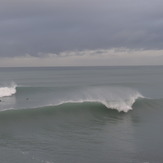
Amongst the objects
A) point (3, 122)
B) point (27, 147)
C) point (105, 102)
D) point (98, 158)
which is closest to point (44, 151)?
point (27, 147)

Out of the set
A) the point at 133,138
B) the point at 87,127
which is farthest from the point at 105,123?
the point at 133,138

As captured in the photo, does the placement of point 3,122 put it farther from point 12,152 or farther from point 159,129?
point 159,129

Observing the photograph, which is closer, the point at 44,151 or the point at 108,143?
the point at 44,151

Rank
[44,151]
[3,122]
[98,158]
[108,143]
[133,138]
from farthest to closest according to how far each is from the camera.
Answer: [3,122] → [133,138] → [108,143] → [44,151] → [98,158]

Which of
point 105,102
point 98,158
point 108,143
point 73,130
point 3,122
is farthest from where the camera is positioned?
point 105,102

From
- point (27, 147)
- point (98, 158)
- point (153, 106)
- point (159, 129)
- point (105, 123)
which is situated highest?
point (153, 106)

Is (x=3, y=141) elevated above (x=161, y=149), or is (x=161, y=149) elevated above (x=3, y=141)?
(x=3, y=141)

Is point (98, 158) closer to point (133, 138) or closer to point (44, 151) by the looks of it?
point (44, 151)

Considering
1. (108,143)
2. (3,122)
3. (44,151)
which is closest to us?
(44,151)

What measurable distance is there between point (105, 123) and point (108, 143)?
3903 millimetres

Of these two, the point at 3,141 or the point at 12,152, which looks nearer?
the point at 12,152

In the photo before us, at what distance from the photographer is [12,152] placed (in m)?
10.5

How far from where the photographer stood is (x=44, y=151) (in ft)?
35.0

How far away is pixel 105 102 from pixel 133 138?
7.64 meters
